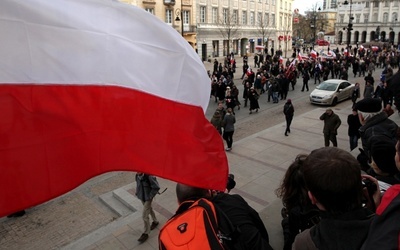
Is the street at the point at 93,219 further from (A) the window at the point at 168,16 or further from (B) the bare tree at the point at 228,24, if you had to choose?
(B) the bare tree at the point at 228,24

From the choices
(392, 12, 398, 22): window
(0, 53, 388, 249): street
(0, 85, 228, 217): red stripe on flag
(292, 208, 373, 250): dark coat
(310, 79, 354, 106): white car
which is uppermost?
(392, 12, 398, 22): window

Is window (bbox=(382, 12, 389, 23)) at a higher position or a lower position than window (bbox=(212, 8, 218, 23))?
higher

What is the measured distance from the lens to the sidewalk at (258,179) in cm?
657

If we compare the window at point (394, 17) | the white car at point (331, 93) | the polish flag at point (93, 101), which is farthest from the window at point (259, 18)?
the window at point (394, 17)

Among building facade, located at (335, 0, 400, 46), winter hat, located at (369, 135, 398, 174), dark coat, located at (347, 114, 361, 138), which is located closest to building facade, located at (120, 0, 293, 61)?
dark coat, located at (347, 114, 361, 138)

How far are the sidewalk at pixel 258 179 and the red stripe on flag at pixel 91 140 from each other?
1.95 metres

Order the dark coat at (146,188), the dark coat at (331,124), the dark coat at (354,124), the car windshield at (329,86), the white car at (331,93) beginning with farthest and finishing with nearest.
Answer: the car windshield at (329,86) < the white car at (331,93) < the dark coat at (331,124) < the dark coat at (354,124) < the dark coat at (146,188)

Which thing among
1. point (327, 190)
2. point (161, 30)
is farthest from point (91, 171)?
point (327, 190)

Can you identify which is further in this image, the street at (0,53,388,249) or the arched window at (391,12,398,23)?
the arched window at (391,12,398,23)

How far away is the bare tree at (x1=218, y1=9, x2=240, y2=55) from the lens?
4953cm

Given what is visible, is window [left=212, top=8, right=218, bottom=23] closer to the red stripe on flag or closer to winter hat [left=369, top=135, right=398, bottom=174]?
winter hat [left=369, top=135, right=398, bottom=174]

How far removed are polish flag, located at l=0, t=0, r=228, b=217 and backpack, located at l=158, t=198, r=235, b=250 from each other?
1.96 feet

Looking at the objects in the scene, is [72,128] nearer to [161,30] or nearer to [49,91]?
[49,91]

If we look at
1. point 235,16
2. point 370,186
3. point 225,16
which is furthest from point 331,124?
point 235,16
